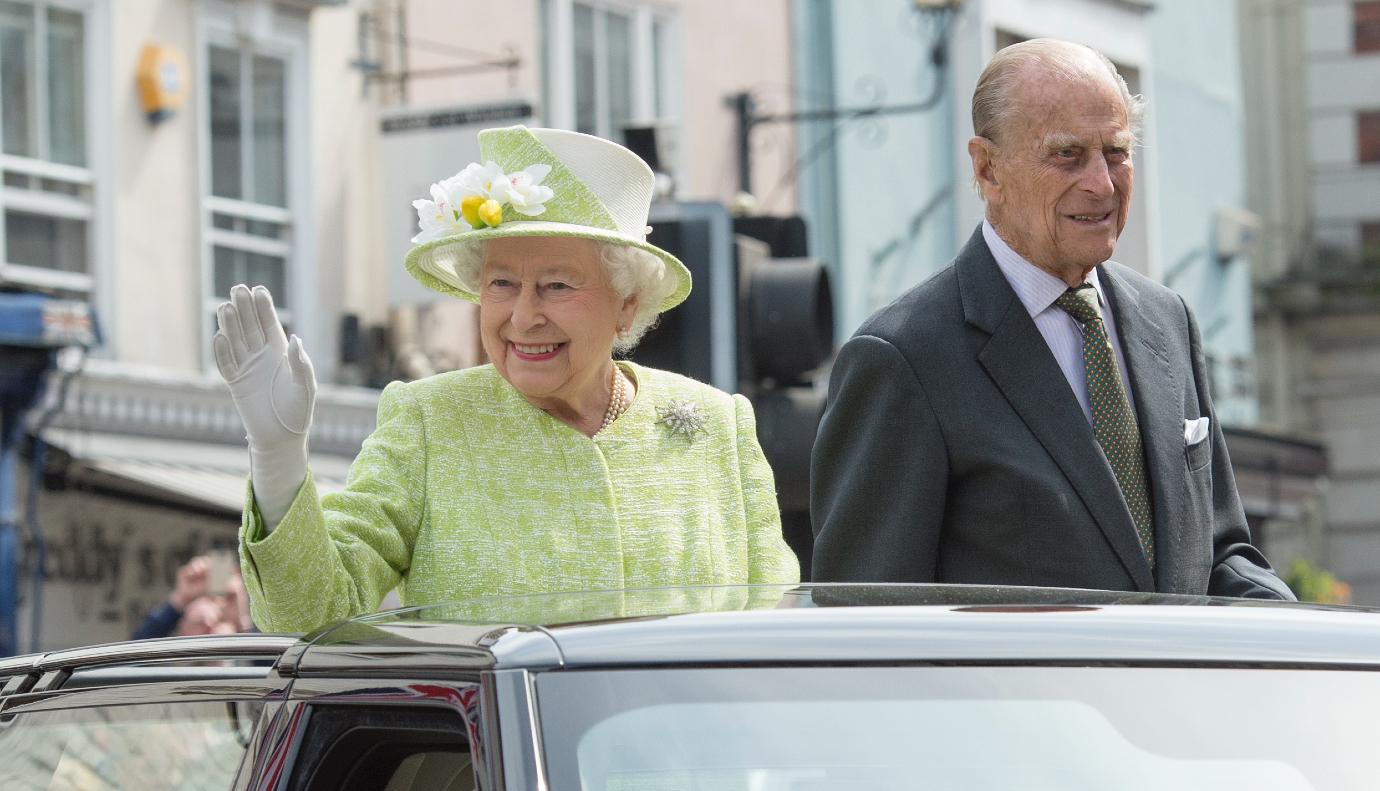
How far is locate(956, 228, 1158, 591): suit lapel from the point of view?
3580mm

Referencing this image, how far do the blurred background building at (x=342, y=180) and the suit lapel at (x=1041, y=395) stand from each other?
3.03 metres

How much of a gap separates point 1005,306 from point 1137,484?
0.36 metres

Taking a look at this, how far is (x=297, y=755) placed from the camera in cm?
254

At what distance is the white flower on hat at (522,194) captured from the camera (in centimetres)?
383

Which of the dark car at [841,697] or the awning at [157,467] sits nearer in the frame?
the dark car at [841,697]

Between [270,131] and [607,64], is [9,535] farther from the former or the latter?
[607,64]

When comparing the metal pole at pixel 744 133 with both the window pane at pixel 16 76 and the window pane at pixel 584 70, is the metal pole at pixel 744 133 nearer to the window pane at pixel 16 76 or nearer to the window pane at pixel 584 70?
the window pane at pixel 584 70

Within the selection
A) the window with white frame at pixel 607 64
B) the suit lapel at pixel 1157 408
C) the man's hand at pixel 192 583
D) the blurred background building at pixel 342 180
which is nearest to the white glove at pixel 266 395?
the suit lapel at pixel 1157 408

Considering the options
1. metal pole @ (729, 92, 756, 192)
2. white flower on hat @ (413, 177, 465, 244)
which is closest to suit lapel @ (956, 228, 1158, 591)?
white flower on hat @ (413, 177, 465, 244)

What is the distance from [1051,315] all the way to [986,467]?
35cm

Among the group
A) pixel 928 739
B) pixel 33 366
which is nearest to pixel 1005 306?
pixel 928 739

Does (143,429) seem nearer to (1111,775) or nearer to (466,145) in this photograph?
(466,145)

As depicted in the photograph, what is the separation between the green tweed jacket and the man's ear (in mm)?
584

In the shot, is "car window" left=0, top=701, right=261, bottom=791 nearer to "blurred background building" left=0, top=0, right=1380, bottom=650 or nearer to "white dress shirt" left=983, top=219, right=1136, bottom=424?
"white dress shirt" left=983, top=219, right=1136, bottom=424
